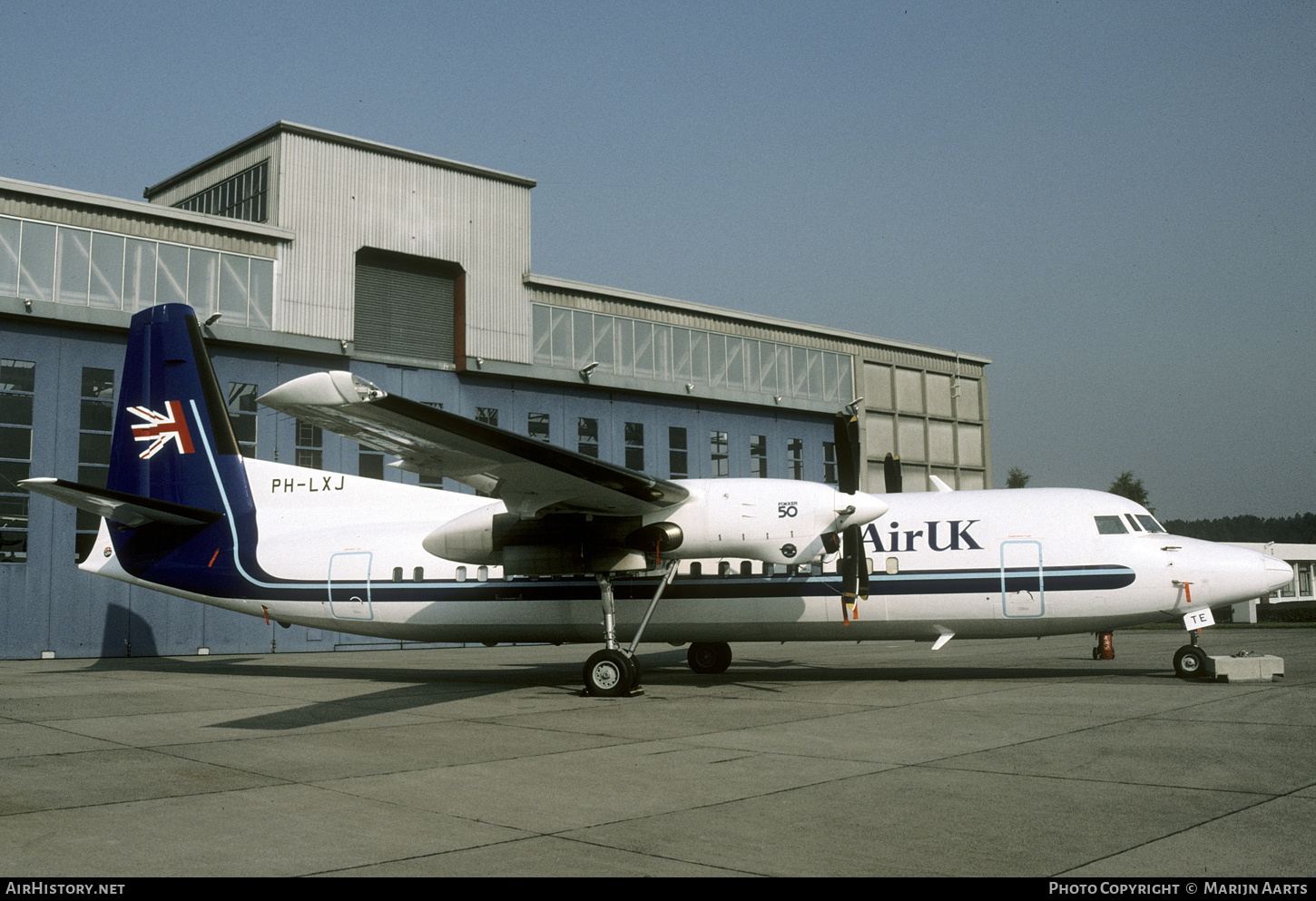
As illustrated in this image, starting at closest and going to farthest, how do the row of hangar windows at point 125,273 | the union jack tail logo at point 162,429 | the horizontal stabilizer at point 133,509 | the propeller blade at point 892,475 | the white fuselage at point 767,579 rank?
1. the white fuselage at point 767,579
2. the horizontal stabilizer at point 133,509
3. the propeller blade at point 892,475
4. the union jack tail logo at point 162,429
5. the row of hangar windows at point 125,273

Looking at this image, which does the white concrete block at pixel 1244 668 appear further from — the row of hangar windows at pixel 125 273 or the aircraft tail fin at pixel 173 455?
the row of hangar windows at pixel 125 273

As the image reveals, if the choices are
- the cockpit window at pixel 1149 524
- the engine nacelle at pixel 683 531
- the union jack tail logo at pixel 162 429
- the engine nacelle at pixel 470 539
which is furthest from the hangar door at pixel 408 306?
the cockpit window at pixel 1149 524

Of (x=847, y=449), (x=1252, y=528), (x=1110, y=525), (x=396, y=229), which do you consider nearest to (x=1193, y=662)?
(x=1110, y=525)

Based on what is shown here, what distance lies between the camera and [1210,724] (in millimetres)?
10859

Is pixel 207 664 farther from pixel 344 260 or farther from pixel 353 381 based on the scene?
pixel 353 381

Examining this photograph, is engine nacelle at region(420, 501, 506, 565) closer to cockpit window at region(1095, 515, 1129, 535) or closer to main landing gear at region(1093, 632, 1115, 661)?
cockpit window at region(1095, 515, 1129, 535)

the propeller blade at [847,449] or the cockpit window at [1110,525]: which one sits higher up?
the propeller blade at [847,449]

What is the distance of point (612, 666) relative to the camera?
14680 millimetres

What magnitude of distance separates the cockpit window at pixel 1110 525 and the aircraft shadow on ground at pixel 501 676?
255 centimetres

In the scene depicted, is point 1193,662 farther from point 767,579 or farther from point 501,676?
point 501,676

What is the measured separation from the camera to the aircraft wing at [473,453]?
10.4 meters

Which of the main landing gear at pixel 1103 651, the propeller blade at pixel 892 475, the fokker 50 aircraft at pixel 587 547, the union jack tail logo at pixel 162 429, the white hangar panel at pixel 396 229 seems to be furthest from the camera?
the white hangar panel at pixel 396 229

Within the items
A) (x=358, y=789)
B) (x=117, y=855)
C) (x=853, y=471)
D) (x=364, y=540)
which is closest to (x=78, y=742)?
(x=358, y=789)

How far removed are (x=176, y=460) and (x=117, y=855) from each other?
1375 cm
